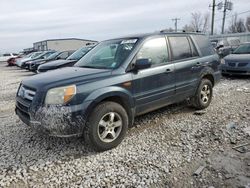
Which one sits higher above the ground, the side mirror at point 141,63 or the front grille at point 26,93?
the side mirror at point 141,63

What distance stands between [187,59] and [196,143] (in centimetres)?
195

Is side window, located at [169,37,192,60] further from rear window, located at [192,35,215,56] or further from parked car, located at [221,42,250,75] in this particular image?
parked car, located at [221,42,250,75]

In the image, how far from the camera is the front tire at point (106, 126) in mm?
3795

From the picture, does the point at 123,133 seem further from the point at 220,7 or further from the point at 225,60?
the point at 220,7

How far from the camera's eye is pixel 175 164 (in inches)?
141

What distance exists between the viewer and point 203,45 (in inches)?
236

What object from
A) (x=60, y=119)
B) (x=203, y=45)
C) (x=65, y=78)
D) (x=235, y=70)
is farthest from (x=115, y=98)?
(x=235, y=70)

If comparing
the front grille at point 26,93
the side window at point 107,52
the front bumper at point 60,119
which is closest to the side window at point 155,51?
the side window at point 107,52

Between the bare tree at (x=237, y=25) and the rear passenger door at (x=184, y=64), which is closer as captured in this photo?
the rear passenger door at (x=184, y=64)

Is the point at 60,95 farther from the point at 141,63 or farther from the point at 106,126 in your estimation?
the point at 141,63

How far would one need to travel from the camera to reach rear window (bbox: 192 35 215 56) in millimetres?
5832

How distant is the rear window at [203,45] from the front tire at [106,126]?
9.19ft

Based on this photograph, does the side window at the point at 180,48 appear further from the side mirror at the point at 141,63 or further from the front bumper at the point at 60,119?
the front bumper at the point at 60,119

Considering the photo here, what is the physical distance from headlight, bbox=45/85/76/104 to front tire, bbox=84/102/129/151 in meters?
0.45
